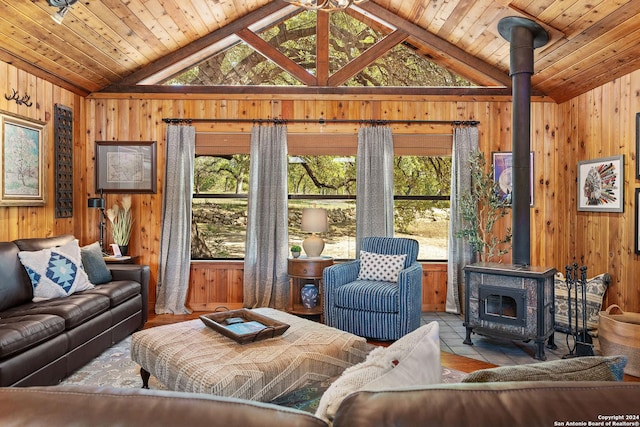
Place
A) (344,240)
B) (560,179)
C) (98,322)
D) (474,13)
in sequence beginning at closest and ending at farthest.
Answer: (98,322)
(474,13)
(560,179)
(344,240)

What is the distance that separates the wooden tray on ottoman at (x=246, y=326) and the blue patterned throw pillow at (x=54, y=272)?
4.49ft

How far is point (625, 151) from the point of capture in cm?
Answer: 396

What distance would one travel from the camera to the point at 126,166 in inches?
195

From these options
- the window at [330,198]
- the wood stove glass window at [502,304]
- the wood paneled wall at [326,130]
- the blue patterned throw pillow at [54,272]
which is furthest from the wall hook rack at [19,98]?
the wood stove glass window at [502,304]

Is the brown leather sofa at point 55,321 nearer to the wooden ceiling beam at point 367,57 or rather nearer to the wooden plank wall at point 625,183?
the wooden ceiling beam at point 367,57

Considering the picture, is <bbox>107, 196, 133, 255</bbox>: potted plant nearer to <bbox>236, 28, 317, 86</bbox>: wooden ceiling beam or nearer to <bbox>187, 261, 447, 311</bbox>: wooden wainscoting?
<bbox>187, 261, 447, 311</bbox>: wooden wainscoting

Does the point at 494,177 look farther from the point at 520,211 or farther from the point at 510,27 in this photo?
the point at 510,27

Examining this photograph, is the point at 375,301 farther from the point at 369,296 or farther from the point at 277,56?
the point at 277,56

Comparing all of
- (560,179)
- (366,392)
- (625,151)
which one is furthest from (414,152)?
(366,392)

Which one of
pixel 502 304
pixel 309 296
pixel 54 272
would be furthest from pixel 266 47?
pixel 502 304

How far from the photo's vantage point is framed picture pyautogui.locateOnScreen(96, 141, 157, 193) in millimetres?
4945

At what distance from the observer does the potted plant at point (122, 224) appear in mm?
4742

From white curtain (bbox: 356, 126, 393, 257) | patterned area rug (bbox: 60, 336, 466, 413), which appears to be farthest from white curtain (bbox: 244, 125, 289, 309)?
patterned area rug (bbox: 60, 336, 466, 413)

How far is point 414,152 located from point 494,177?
38.7 inches
